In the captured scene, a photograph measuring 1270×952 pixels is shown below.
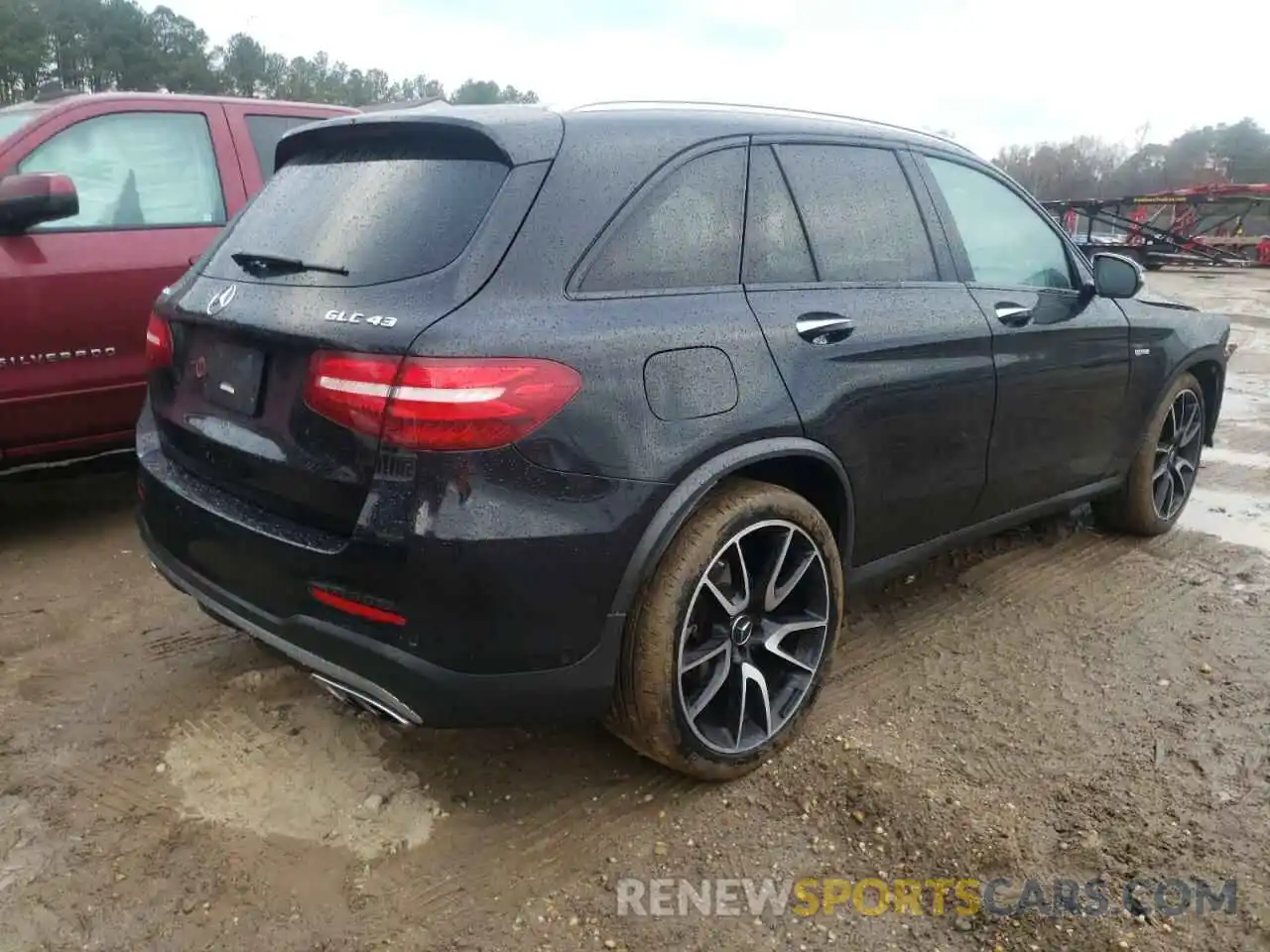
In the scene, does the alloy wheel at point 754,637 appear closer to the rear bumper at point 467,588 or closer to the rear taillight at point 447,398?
the rear bumper at point 467,588

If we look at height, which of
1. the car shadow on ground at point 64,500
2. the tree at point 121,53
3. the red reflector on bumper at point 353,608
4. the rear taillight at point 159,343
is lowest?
the car shadow on ground at point 64,500

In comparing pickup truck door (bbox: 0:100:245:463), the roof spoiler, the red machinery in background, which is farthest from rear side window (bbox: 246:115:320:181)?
the red machinery in background

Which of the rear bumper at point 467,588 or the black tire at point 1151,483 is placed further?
the black tire at point 1151,483

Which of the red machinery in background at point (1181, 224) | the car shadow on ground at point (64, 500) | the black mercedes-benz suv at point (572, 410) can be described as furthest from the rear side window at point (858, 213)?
the red machinery in background at point (1181, 224)

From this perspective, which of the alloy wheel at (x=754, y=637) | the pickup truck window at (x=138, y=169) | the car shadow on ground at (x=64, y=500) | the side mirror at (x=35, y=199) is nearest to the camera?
the alloy wheel at (x=754, y=637)

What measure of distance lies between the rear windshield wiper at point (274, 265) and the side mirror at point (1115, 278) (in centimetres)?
297

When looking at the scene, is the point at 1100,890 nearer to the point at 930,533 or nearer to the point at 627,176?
the point at 930,533

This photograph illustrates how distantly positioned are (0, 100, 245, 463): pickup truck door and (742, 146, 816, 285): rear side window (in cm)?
276

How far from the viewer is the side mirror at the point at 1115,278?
3930 millimetres

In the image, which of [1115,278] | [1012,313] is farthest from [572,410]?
[1115,278]

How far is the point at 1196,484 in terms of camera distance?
18.3 ft

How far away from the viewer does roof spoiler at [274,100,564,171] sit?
2.35 metres

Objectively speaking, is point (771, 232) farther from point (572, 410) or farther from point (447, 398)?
point (447, 398)

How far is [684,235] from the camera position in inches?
100
